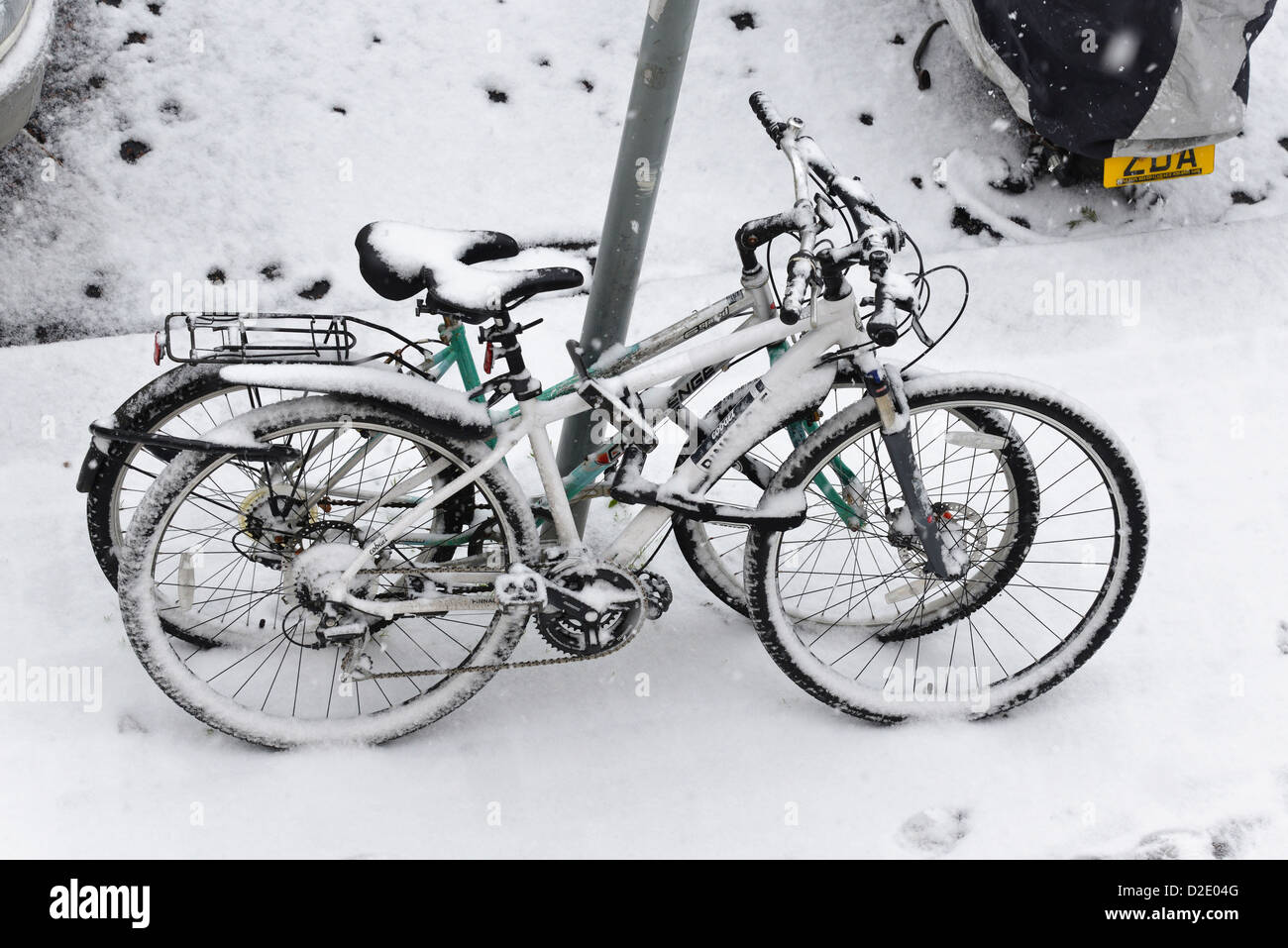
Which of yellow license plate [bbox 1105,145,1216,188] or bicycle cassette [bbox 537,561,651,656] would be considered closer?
bicycle cassette [bbox 537,561,651,656]

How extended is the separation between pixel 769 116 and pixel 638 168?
0.35 m

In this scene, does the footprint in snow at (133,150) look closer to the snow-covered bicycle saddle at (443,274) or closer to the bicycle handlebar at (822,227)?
the snow-covered bicycle saddle at (443,274)

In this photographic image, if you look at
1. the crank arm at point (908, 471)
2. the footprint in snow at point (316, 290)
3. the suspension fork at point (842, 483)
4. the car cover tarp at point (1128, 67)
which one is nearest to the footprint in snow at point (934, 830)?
the crank arm at point (908, 471)

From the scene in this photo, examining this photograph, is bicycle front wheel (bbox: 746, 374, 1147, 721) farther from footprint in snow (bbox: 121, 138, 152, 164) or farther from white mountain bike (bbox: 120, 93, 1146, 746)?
footprint in snow (bbox: 121, 138, 152, 164)

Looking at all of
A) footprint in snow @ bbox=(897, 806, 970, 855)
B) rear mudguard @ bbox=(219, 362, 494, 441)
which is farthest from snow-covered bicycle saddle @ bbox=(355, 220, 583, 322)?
footprint in snow @ bbox=(897, 806, 970, 855)

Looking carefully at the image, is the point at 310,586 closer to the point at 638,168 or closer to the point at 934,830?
the point at 638,168

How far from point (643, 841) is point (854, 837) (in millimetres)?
529

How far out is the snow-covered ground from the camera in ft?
9.11

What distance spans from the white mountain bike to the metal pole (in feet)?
0.60

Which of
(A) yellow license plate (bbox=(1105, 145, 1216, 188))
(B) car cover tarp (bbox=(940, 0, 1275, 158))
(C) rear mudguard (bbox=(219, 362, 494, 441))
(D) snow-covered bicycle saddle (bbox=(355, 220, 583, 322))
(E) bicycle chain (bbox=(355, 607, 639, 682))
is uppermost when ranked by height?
(B) car cover tarp (bbox=(940, 0, 1275, 158))

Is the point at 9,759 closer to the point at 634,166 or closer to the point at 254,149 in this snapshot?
the point at 634,166

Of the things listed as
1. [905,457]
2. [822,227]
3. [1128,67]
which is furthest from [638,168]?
[1128,67]

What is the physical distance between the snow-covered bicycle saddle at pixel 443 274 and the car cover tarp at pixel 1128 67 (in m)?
2.51

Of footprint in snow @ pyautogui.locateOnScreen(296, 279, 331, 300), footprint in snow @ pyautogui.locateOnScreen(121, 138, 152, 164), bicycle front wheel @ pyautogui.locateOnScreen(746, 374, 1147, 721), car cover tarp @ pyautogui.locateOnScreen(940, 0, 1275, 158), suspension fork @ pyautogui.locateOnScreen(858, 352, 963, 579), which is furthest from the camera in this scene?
footprint in snow @ pyautogui.locateOnScreen(121, 138, 152, 164)
